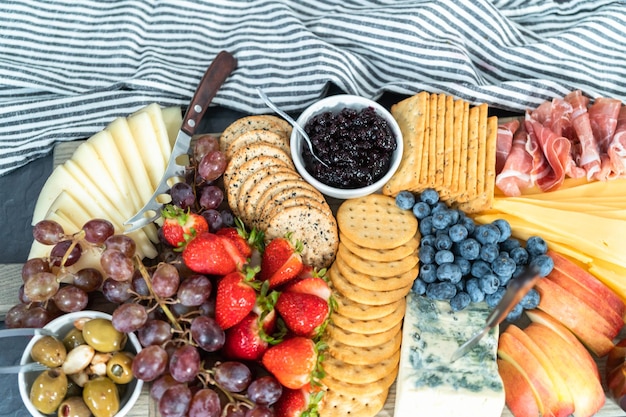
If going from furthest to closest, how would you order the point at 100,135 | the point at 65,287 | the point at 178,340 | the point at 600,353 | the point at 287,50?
1. the point at 287,50
2. the point at 100,135
3. the point at 600,353
4. the point at 65,287
5. the point at 178,340

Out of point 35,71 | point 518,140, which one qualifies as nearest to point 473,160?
point 518,140

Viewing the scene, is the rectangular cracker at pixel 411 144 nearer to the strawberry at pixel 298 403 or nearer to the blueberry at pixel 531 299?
the blueberry at pixel 531 299

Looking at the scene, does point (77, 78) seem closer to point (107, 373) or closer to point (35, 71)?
point (35, 71)

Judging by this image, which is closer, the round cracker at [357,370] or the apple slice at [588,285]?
the round cracker at [357,370]

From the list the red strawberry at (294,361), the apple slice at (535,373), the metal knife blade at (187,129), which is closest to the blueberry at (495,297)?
the apple slice at (535,373)

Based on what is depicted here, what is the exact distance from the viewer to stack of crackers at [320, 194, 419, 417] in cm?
170

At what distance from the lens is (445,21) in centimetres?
221

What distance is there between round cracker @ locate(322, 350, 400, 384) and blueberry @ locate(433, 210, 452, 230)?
1.36 ft

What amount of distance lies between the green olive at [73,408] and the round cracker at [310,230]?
670mm

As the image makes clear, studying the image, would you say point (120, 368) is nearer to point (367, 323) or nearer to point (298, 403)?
point (298, 403)

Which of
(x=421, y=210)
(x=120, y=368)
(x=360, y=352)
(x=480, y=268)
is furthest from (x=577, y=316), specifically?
(x=120, y=368)

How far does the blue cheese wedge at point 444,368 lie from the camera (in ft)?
5.44

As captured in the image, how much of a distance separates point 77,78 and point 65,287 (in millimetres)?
922

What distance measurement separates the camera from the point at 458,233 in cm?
180
